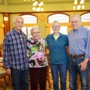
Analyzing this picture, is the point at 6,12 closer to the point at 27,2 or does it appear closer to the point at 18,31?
the point at 27,2

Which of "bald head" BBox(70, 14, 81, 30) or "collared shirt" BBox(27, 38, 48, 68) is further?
"collared shirt" BBox(27, 38, 48, 68)

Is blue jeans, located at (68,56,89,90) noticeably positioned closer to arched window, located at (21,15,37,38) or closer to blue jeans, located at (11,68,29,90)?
blue jeans, located at (11,68,29,90)

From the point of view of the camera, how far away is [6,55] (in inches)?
116

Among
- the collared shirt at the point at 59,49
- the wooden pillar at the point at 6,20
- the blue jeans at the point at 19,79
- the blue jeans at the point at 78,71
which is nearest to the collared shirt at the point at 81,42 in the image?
the blue jeans at the point at 78,71

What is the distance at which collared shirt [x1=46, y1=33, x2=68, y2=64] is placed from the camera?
3246 millimetres

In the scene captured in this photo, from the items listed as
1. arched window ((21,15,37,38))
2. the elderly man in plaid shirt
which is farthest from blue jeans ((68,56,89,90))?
arched window ((21,15,37,38))

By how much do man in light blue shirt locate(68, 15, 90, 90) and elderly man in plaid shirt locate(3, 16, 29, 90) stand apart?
2.45ft

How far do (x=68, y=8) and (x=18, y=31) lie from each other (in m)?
8.93

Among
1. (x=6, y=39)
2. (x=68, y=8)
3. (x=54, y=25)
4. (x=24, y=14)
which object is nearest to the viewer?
(x=6, y=39)

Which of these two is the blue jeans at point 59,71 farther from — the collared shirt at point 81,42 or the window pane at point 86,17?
the window pane at point 86,17

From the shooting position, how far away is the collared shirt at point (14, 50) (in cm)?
295

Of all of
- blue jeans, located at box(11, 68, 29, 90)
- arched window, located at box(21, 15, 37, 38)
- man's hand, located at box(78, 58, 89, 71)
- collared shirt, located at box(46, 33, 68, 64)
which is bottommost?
blue jeans, located at box(11, 68, 29, 90)

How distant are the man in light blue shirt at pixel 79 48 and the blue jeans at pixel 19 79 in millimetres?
797

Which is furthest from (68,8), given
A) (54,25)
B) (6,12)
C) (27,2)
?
(54,25)
